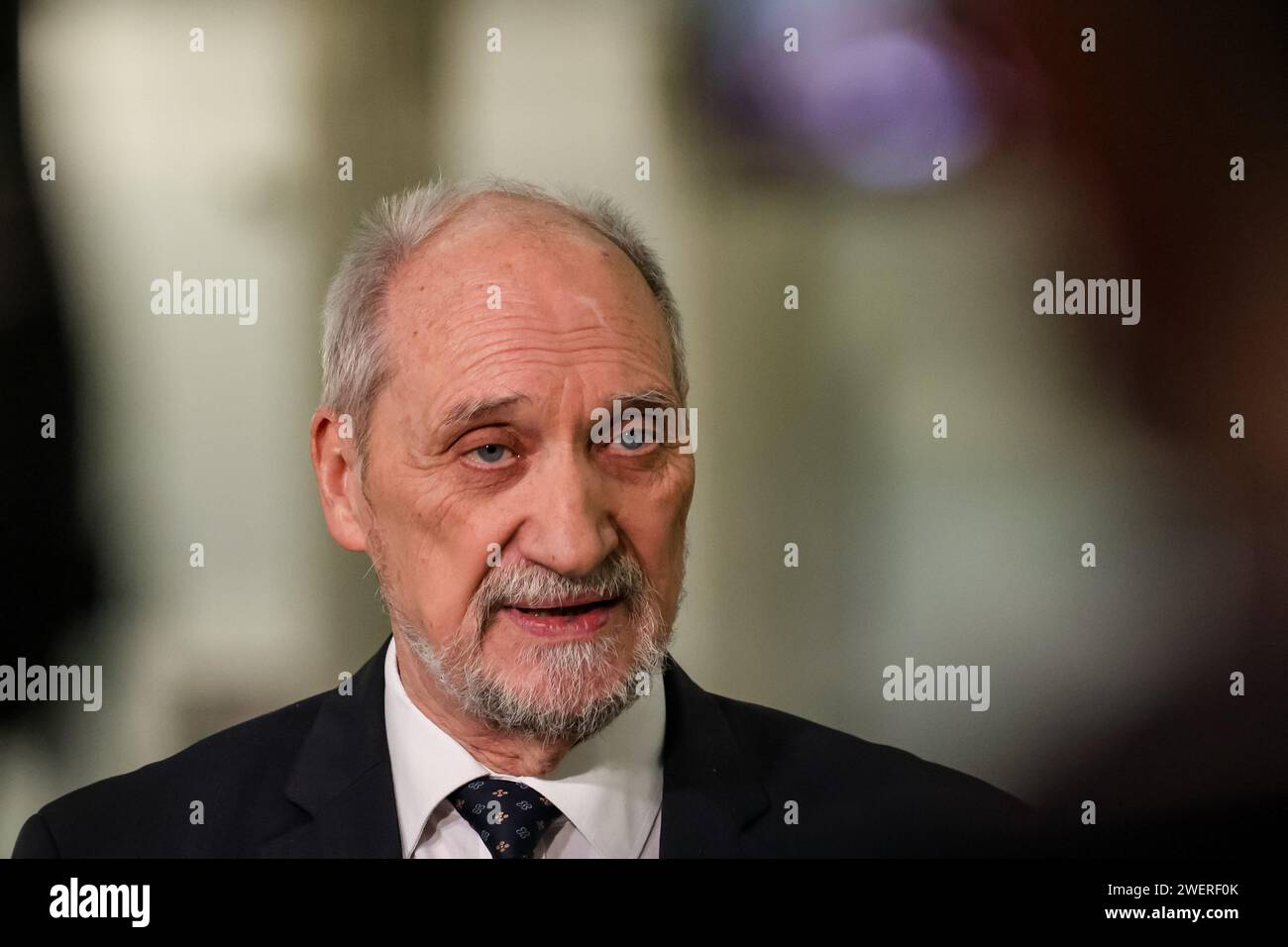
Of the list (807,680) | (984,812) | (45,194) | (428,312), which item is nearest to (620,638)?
(807,680)

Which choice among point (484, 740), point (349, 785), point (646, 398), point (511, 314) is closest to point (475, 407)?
point (511, 314)

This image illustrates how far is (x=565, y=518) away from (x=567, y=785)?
1.36 feet

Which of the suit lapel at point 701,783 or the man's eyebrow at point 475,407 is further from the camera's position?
the suit lapel at point 701,783

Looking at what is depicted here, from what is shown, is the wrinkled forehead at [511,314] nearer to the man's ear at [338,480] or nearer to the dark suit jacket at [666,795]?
the man's ear at [338,480]

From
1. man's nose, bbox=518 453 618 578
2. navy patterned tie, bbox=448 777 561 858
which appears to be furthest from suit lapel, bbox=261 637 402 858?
man's nose, bbox=518 453 618 578

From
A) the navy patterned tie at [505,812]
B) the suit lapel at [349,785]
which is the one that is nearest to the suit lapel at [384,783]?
the suit lapel at [349,785]

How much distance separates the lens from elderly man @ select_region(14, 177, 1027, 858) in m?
1.65

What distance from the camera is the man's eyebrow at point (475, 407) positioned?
1639mm

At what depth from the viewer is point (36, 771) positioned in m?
1.87

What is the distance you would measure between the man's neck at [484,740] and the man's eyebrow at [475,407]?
0.36 metres

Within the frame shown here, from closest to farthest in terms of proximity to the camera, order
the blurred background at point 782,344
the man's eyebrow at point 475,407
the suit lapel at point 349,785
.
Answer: the man's eyebrow at point 475,407 → the suit lapel at point 349,785 → the blurred background at point 782,344

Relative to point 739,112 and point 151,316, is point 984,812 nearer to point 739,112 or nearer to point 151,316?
point 739,112

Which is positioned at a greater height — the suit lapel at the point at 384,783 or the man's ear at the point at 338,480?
the man's ear at the point at 338,480

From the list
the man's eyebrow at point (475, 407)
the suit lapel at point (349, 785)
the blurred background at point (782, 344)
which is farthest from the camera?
the blurred background at point (782, 344)
